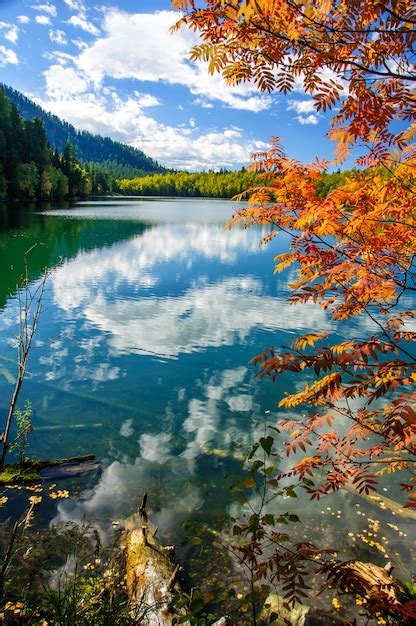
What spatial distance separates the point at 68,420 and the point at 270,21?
32.4 feet

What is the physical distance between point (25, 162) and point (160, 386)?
79.5 m

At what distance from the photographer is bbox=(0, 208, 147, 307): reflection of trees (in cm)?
2581

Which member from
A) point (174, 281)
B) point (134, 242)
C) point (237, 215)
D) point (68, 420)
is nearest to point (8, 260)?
point (174, 281)

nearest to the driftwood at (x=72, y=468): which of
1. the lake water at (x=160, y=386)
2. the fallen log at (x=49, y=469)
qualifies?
the fallen log at (x=49, y=469)

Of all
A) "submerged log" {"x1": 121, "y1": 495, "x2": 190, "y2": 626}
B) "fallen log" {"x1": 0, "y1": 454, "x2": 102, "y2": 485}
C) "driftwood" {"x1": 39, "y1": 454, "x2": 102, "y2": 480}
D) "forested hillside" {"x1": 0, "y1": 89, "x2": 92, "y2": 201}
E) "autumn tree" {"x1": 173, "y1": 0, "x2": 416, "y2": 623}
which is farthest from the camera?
"forested hillside" {"x1": 0, "y1": 89, "x2": 92, "y2": 201}

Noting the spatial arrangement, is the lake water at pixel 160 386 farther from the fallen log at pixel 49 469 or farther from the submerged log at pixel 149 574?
the submerged log at pixel 149 574

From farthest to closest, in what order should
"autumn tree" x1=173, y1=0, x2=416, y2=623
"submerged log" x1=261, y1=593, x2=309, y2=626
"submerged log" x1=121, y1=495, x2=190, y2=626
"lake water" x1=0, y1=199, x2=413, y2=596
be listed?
1. "lake water" x1=0, y1=199, x2=413, y2=596
2. "submerged log" x1=261, y1=593, x2=309, y2=626
3. "submerged log" x1=121, y1=495, x2=190, y2=626
4. "autumn tree" x1=173, y1=0, x2=416, y2=623

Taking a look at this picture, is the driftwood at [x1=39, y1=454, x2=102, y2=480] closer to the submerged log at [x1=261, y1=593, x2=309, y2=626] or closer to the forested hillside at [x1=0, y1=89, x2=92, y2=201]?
the submerged log at [x1=261, y1=593, x2=309, y2=626]

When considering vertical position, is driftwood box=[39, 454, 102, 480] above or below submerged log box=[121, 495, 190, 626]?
below

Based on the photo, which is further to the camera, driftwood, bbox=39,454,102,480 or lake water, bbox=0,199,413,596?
driftwood, bbox=39,454,102,480

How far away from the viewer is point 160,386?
12.6 meters

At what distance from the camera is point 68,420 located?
10312mm

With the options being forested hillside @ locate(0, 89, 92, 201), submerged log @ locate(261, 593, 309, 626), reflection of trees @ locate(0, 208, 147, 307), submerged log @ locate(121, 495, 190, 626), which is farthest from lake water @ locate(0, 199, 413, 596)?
forested hillside @ locate(0, 89, 92, 201)

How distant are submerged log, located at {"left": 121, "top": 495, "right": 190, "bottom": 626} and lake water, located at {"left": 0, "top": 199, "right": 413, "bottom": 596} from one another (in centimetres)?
55
